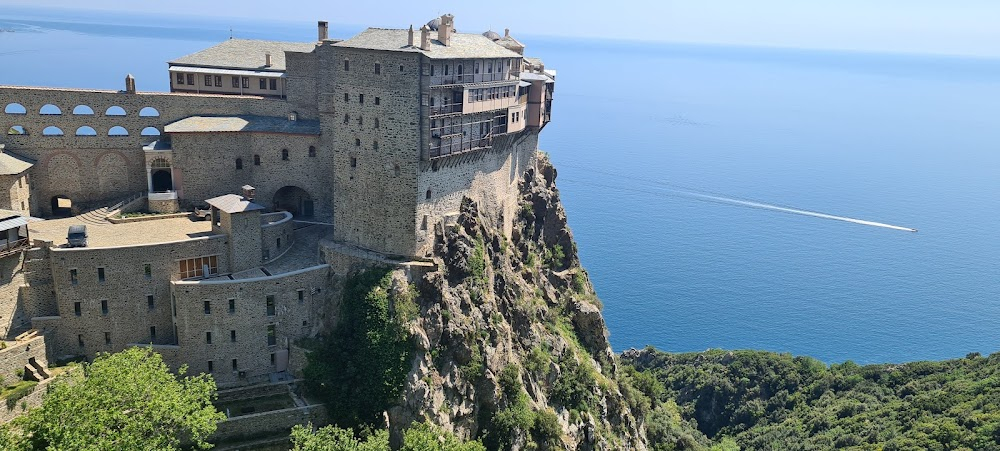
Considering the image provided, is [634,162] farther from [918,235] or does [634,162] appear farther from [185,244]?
[185,244]

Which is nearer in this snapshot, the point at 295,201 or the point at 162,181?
the point at 162,181

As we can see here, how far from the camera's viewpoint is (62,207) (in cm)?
5381

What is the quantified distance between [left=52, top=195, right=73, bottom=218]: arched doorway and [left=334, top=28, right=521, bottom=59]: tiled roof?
842 inches

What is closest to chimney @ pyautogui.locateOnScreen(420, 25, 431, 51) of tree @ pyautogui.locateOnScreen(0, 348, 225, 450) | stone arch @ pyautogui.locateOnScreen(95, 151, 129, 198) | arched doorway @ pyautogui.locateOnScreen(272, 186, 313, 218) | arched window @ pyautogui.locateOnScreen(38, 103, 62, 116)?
arched doorway @ pyautogui.locateOnScreen(272, 186, 313, 218)

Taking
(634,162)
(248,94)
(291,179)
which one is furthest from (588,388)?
(634,162)

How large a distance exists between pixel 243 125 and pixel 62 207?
514 inches

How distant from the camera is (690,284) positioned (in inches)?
4594

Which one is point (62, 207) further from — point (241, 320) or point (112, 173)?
point (241, 320)

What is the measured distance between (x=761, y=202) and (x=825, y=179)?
125ft

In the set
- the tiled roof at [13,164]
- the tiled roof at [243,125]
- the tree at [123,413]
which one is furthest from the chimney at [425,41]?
the tiled roof at [13,164]

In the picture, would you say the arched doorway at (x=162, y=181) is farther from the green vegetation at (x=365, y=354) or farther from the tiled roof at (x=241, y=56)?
the green vegetation at (x=365, y=354)

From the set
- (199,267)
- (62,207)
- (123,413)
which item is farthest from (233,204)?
(123,413)

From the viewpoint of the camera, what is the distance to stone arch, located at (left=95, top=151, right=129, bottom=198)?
2141 inches

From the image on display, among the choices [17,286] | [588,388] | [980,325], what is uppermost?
[17,286]
